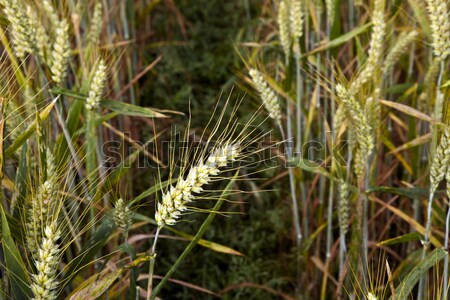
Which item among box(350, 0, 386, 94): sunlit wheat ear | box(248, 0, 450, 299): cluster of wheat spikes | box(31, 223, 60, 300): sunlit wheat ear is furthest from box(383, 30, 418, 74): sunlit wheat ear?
box(31, 223, 60, 300): sunlit wheat ear

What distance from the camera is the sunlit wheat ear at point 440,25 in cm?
132

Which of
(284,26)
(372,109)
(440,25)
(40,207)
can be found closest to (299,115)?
(284,26)

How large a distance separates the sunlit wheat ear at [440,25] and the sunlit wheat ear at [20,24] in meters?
0.84

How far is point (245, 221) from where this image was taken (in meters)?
2.18

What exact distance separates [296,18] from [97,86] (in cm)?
56

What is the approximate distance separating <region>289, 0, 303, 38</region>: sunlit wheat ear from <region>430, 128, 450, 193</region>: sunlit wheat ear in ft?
1.72

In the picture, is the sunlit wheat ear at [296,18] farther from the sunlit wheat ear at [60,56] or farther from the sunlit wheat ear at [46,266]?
the sunlit wheat ear at [46,266]

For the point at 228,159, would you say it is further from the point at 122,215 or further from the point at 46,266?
the point at 46,266

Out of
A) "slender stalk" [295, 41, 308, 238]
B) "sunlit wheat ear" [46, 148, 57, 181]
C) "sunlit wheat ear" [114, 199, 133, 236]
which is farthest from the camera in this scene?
"slender stalk" [295, 41, 308, 238]

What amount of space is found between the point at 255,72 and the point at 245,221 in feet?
2.84

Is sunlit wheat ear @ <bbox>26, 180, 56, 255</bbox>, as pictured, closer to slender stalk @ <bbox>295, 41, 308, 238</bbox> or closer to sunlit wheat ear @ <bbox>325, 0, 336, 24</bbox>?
slender stalk @ <bbox>295, 41, 308, 238</bbox>

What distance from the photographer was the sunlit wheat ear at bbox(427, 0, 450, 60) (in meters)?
1.32

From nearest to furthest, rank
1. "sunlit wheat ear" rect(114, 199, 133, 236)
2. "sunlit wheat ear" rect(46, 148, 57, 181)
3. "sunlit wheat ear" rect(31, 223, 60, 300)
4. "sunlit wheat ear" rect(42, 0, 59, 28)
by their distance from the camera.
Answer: "sunlit wheat ear" rect(31, 223, 60, 300), "sunlit wheat ear" rect(114, 199, 133, 236), "sunlit wheat ear" rect(46, 148, 57, 181), "sunlit wheat ear" rect(42, 0, 59, 28)

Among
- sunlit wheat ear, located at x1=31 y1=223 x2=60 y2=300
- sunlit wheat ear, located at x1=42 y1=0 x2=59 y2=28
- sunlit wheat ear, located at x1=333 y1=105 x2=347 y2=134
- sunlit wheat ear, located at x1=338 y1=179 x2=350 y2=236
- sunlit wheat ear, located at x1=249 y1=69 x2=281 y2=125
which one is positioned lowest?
sunlit wheat ear, located at x1=338 y1=179 x2=350 y2=236
